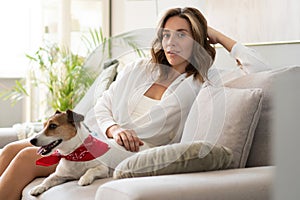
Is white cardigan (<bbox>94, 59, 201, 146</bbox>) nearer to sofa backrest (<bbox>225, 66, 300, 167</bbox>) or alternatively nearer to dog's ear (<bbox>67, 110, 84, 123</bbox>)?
dog's ear (<bbox>67, 110, 84, 123</bbox>)

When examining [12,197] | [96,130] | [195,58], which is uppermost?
[195,58]

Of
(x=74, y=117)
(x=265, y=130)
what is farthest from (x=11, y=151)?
(x=265, y=130)

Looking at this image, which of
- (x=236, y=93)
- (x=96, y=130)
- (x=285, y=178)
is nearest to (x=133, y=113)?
(x=96, y=130)

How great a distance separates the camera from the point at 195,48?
179cm

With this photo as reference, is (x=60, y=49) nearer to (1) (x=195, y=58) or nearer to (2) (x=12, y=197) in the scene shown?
(2) (x=12, y=197)

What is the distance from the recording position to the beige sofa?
50.8 inches

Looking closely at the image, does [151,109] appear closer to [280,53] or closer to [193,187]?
[193,187]

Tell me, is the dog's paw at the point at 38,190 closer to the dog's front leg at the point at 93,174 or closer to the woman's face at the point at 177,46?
the dog's front leg at the point at 93,174

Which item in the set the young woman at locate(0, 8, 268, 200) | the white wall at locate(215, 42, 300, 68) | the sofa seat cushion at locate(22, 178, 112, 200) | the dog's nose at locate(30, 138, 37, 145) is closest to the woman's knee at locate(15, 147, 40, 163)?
the sofa seat cushion at locate(22, 178, 112, 200)

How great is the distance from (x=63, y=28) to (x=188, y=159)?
2.97 m

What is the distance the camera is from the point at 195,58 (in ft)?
5.83

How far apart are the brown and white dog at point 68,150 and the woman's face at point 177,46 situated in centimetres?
37

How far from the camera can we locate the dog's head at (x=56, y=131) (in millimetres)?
1901

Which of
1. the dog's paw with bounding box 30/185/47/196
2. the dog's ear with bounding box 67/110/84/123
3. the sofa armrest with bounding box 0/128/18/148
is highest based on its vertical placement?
the dog's ear with bounding box 67/110/84/123
